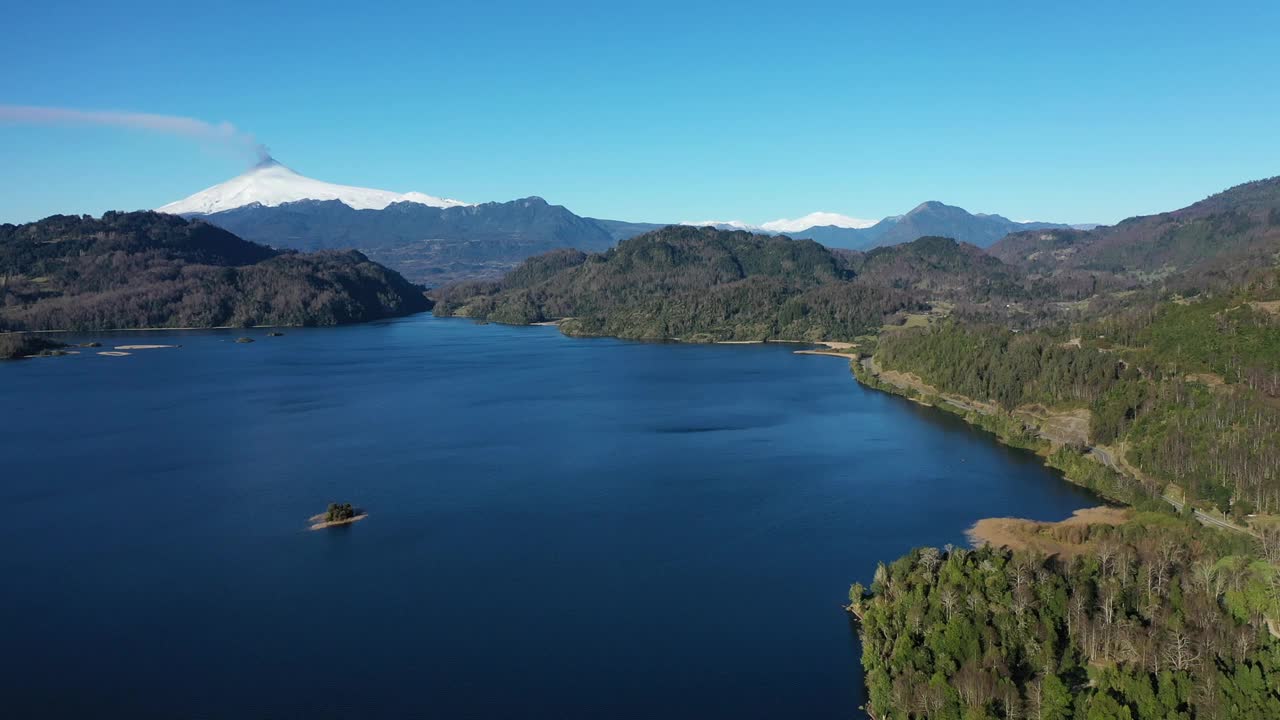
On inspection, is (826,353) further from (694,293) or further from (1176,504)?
(1176,504)

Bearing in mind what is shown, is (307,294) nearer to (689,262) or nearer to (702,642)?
(689,262)

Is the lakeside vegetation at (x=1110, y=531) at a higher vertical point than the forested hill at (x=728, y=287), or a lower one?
lower

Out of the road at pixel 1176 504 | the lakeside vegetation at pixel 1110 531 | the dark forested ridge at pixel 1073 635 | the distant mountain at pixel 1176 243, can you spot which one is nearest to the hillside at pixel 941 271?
the distant mountain at pixel 1176 243

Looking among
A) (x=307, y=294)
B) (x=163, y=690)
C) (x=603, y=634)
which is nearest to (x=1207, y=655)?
(x=603, y=634)

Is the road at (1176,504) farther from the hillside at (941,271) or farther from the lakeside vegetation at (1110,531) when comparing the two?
the hillside at (941,271)

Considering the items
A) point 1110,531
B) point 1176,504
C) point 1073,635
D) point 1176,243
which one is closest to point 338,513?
point 1073,635
